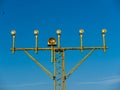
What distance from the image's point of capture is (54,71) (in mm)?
18531

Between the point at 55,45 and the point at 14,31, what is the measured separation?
2612 mm

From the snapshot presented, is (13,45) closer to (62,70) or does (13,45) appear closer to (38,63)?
(38,63)

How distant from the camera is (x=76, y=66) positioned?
19703 mm

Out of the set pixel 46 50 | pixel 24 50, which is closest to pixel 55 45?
pixel 46 50

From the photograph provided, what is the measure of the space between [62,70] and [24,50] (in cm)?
267

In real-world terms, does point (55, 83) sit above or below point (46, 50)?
below

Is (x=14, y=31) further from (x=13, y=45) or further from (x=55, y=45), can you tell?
(x=55, y=45)

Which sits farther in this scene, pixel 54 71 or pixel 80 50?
pixel 80 50

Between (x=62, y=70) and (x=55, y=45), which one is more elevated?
(x=55, y=45)

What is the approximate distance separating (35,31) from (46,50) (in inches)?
54.8

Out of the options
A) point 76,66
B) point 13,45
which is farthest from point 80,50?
point 13,45

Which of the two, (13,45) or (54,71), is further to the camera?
(13,45)

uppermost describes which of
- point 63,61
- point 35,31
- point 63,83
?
point 35,31

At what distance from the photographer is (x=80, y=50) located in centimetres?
1973
